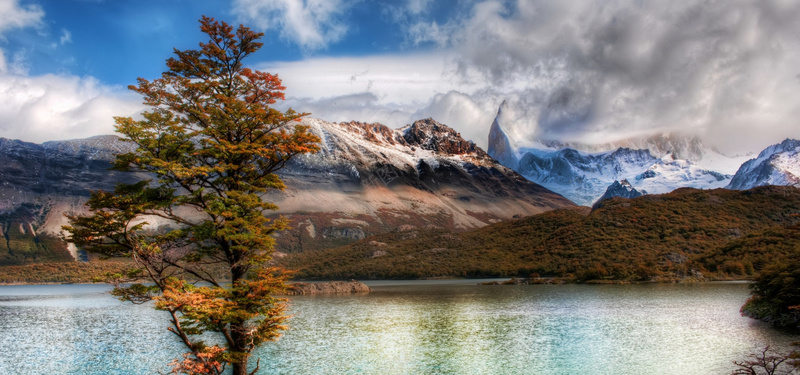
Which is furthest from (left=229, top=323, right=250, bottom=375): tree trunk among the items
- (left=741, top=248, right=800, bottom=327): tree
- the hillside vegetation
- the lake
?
the hillside vegetation

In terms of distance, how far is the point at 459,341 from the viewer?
49781mm

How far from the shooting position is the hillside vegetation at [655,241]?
127812 mm

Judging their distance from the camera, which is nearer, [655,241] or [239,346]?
[239,346]

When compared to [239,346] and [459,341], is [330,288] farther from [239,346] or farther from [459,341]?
[239,346]

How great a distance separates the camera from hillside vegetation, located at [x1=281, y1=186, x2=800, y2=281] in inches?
5032

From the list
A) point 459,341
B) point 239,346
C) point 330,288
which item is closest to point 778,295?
point 459,341

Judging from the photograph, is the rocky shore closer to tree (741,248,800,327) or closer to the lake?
the lake

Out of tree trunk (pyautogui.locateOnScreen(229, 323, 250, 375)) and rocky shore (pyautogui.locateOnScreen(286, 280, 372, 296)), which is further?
rocky shore (pyautogui.locateOnScreen(286, 280, 372, 296))

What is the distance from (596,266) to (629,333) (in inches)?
3977

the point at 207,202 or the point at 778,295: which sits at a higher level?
the point at 207,202

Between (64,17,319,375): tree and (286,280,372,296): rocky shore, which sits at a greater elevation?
(64,17,319,375): tree

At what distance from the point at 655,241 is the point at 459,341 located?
123722 mm

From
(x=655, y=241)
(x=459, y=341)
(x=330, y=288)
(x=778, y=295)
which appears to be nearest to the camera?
(x=459, y=341)

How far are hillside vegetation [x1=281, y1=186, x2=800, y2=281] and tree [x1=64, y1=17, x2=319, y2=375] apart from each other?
115 metres
